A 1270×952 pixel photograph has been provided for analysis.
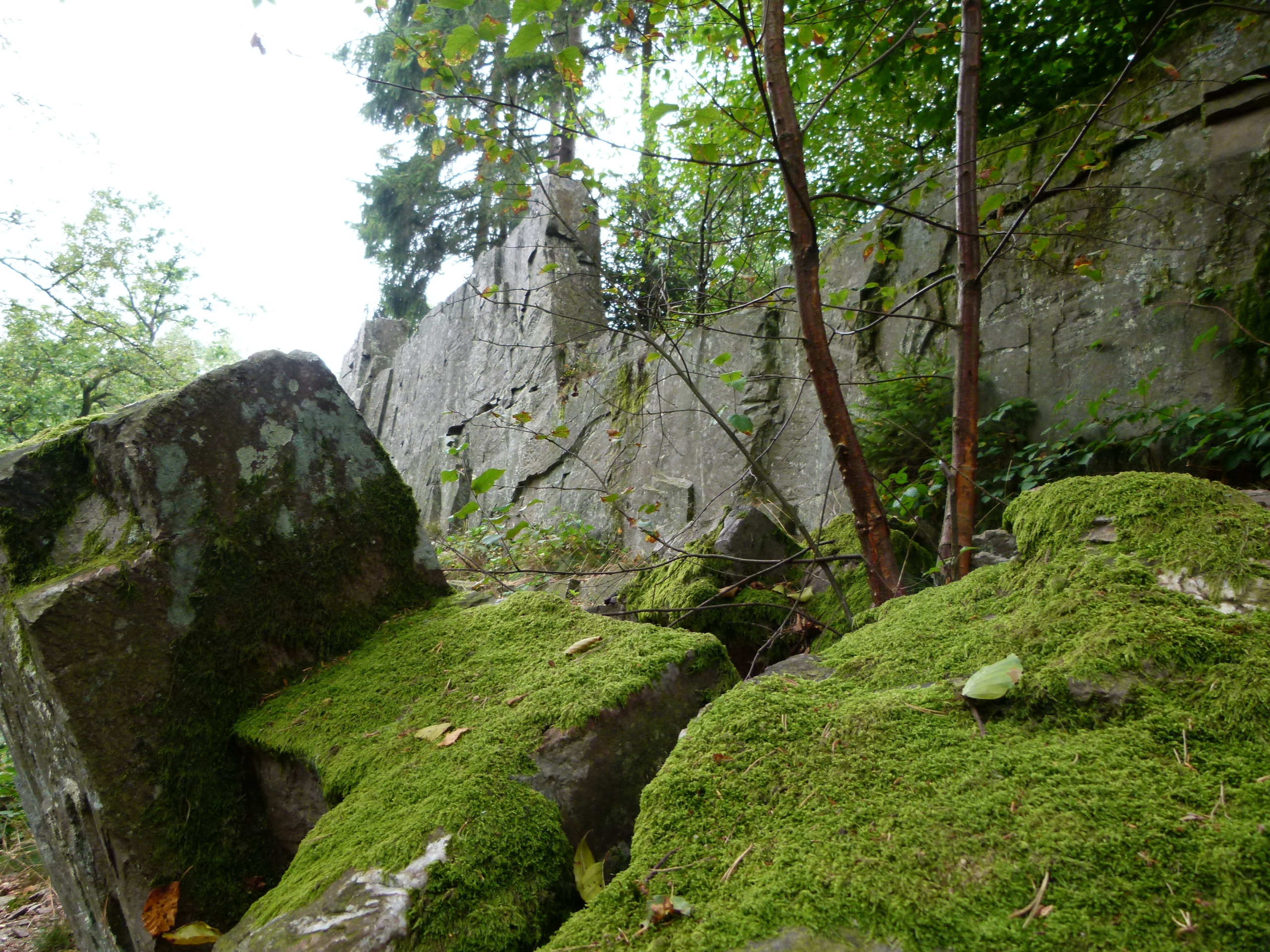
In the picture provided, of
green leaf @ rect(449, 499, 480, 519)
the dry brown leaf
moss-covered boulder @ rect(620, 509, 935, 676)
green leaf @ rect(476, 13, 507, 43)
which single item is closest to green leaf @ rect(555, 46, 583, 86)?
green leaf @ rect(476, 13, 507, 43)

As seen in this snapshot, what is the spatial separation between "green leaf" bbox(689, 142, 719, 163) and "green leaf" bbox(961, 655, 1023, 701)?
160 centimetres

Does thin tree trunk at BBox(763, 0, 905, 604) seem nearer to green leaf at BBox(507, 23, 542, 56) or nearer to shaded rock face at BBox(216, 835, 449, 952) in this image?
green leaf at BBox(507, 23, 542, 56)

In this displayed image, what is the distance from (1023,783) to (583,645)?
126cm

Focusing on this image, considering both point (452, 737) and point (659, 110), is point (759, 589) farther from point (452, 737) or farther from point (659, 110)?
point (659, 110)

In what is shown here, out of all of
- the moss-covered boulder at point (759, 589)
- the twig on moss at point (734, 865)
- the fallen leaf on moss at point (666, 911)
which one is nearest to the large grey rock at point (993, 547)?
the moss-covered boulder at point (759, 589)

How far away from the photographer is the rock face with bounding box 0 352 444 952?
189 centimetres

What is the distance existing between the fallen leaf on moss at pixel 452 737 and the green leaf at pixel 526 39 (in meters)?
1.71

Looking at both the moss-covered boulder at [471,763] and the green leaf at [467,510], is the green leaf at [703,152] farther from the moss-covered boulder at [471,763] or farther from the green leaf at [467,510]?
the moss-covered boulder at [471,763]

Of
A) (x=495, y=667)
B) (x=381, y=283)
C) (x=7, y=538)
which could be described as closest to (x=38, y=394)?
(x=381, y=283)

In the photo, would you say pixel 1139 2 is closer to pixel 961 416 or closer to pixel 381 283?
pixel 961 416

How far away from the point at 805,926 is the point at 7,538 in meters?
2.54

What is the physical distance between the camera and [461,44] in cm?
189

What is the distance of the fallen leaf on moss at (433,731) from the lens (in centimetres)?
177

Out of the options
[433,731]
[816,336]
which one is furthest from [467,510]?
[816,336]
